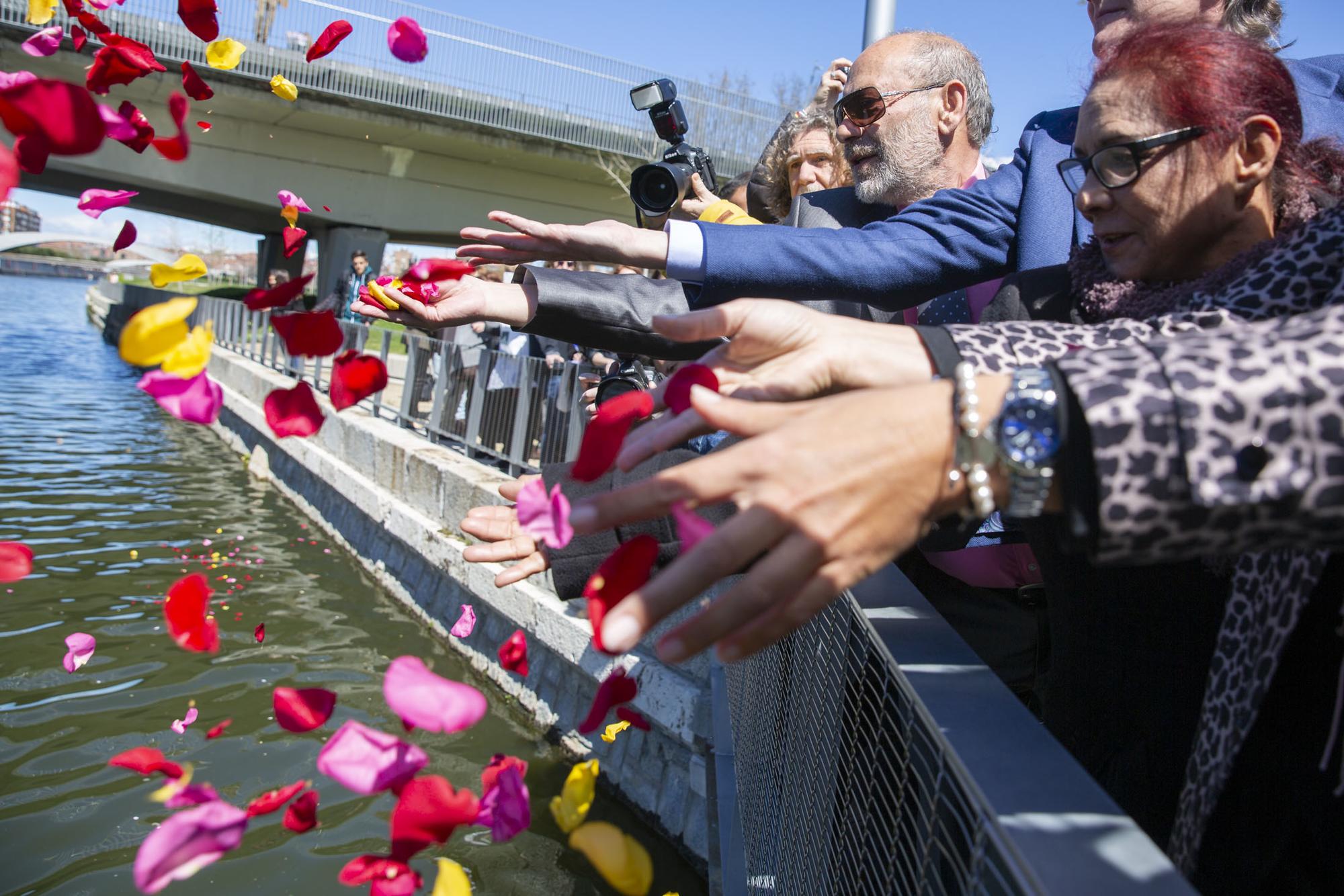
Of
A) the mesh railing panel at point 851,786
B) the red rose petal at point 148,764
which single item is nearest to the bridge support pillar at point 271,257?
the red rose petal at point 148,764

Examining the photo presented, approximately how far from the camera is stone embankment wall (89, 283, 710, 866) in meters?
4.49

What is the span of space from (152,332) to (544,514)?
725mm

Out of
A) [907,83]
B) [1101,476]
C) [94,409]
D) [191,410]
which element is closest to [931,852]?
[1101,476]

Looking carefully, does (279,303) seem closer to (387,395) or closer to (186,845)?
(186,845)

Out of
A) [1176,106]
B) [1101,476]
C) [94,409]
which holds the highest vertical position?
[1176,106]

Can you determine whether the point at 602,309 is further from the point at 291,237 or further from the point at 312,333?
the point at 291,237

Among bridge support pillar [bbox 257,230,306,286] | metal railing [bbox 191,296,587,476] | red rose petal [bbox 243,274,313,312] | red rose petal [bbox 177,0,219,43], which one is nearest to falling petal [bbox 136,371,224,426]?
red rose petal [bbox 243,274,313,312]

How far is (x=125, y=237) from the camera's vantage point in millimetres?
2385

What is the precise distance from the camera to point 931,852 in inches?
47.9

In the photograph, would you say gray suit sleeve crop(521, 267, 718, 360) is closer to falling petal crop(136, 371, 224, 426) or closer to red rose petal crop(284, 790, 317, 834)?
falling petal crop(136, 371, 224, 426)

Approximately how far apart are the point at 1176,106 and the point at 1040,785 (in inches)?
40.1

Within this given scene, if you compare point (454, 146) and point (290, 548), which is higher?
point (454, 146)

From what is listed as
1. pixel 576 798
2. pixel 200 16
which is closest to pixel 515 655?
pixel 576 798

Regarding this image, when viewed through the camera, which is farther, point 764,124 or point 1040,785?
point 764,124
